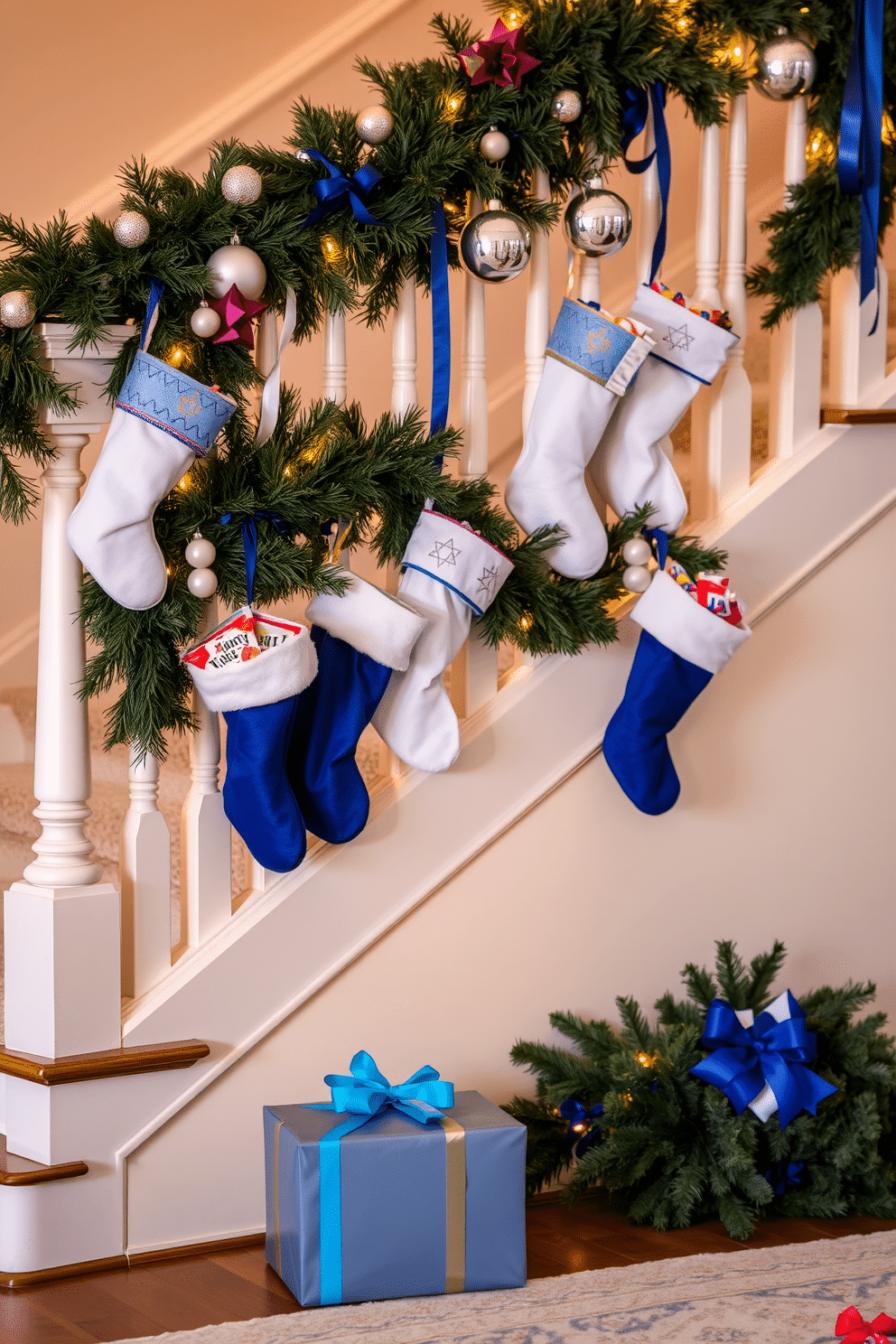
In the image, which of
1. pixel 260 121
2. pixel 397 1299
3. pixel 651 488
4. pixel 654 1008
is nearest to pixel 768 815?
pixel 654 1008

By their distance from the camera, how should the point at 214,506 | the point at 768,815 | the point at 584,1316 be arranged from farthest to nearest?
the point at 768,815
the point at 214,506
the point at 584,1316

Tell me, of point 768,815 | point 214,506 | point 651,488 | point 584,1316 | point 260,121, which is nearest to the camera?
point 584,1316

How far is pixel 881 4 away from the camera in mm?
2045

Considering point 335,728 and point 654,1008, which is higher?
point 335,728

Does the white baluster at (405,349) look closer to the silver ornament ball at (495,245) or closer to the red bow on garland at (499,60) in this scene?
the silver ornament ball at (495,245)

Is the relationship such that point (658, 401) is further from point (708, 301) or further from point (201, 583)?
point (201, 583)

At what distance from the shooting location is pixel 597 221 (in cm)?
191

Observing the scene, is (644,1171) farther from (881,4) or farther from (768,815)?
(881,4)

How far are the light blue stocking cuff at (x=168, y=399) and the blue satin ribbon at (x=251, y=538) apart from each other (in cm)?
13

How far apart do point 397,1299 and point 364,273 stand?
1.29m

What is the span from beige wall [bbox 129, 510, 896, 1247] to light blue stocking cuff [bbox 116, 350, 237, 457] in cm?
69

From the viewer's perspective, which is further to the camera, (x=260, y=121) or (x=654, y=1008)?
(x=260, y=121)

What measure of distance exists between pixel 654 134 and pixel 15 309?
0.96m

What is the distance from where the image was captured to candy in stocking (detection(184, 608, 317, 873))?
67.3 inches
